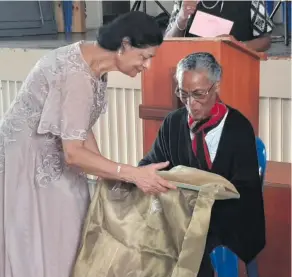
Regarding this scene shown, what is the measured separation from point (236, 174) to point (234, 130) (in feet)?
0.42

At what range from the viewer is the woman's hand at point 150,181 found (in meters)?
1.66

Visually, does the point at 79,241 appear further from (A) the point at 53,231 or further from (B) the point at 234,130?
(B) the point at 234,130

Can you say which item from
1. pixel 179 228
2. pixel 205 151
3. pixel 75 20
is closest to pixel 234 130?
pixel 205 151

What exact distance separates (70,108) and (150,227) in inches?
15.2

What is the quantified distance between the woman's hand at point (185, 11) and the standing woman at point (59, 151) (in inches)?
46.8

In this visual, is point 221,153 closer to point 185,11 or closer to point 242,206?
point 242,206

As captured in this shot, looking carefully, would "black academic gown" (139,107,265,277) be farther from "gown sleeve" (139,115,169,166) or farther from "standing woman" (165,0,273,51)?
"standing woman" (165,0,273,51)

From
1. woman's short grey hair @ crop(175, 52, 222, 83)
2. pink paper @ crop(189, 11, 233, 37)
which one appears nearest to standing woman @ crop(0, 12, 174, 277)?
woman's short grey hair @ crop(175, 52, 222, 83)

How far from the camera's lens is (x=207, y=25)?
9.27 ft

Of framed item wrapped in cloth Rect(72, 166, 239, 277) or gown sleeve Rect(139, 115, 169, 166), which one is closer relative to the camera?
framed item wrapped in cloth Rect(72, 166, 239, 277)

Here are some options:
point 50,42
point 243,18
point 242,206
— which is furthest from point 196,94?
point 50,42

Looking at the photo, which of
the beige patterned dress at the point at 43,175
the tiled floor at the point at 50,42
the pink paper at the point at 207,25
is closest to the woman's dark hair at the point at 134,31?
the beige patterned dress at the point at 43,175

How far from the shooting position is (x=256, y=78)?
8.09 ft

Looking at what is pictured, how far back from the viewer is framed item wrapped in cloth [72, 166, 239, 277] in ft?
5.19
